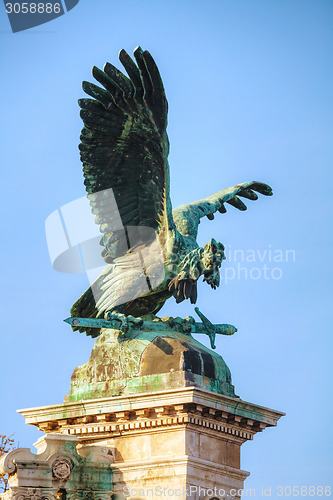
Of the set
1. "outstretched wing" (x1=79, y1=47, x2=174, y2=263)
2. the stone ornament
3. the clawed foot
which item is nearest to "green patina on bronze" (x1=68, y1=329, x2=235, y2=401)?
the clawed foot

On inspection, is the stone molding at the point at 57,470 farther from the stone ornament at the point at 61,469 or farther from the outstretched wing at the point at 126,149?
the outstretched wing at the point at 126,149

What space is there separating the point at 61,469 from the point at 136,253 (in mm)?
3542

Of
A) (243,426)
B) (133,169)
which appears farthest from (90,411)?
(133,169)

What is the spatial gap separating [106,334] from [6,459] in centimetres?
256

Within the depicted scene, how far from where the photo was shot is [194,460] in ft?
52.0

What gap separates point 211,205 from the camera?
63.6ft

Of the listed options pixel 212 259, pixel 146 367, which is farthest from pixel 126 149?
pixel 146 367

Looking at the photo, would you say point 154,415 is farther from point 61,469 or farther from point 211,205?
point 211,205

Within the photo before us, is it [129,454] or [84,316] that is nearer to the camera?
[129,454]

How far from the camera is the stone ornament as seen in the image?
16.2m

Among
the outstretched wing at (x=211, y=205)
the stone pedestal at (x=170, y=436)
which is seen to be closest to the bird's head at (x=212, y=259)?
the outstretched wing at (x=211, y=205)

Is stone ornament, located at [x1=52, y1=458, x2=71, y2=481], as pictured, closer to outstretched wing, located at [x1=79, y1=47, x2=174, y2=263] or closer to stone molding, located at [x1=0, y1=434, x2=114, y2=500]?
stone molding, located at [x1=0, y1=434, x2=114, y2=500]

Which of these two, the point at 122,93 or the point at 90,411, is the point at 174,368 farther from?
the point at 122,93

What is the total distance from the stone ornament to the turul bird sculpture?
2.24 metres
